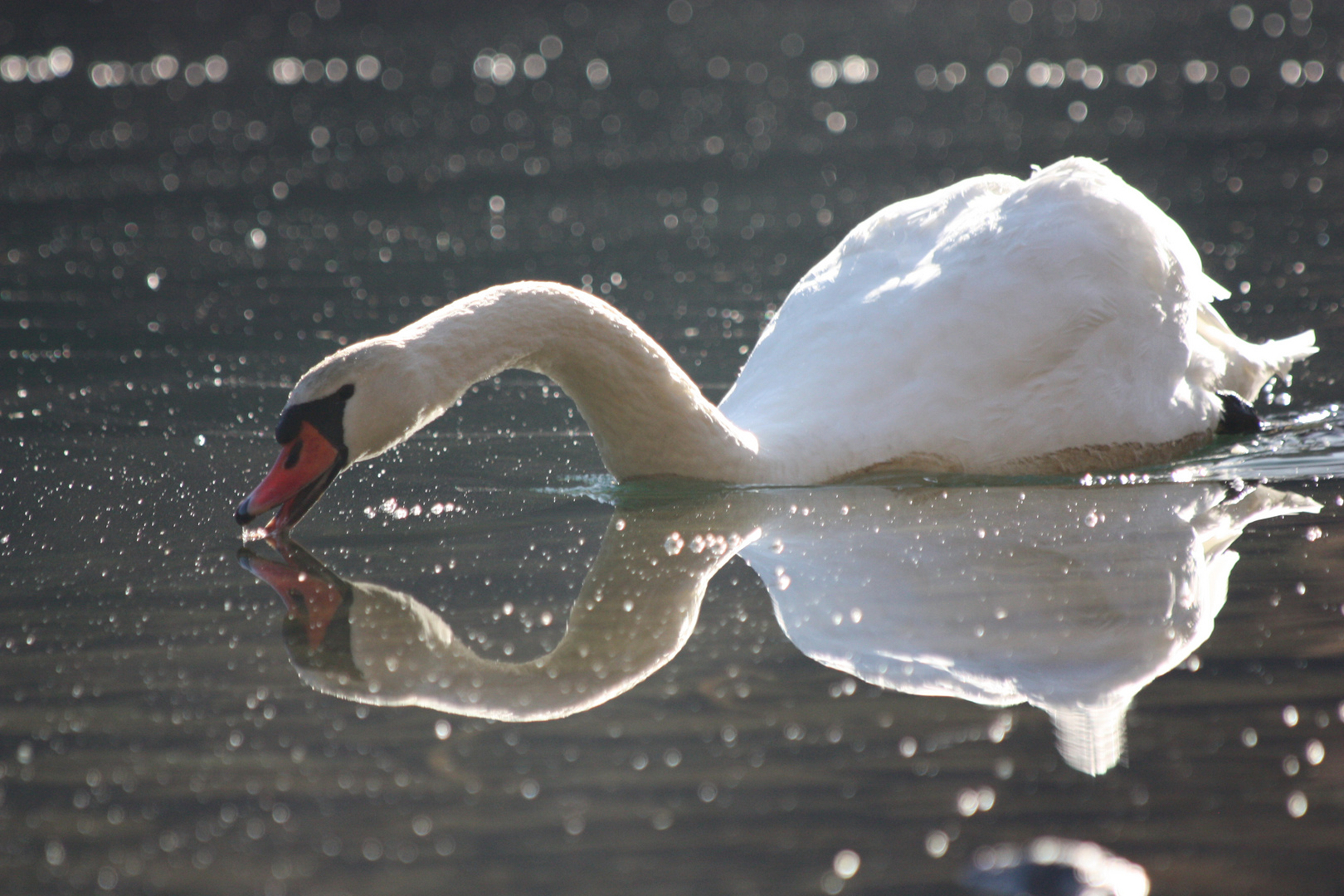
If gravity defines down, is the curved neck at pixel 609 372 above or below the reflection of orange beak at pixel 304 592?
above

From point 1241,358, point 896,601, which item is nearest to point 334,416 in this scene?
point 896,601

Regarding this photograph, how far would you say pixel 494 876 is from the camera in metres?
3.42

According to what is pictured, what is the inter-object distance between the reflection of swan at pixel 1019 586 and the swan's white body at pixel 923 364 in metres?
0.25

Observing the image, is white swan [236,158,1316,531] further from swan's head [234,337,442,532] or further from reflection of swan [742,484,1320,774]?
reflection of swan [742,484,1320,774]

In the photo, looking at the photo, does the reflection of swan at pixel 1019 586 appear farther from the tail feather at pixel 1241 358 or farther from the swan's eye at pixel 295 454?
the swan's eye at pixel 295 454

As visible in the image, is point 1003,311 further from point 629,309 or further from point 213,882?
point 629,309

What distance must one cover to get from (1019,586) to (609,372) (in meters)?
1.88

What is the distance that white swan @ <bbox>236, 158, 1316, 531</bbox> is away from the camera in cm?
574

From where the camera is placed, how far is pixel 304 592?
5512 millimetres

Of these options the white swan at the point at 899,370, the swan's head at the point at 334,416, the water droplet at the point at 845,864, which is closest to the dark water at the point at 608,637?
the water droplet at the point at 845,864

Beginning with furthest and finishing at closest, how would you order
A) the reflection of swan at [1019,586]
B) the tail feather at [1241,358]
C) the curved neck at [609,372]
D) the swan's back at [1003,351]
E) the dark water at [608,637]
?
1. the tail feather at [1241,358]
2. the swan's back at [1003,351]
3. the curved neck at [609,372]
4. the reflection of swan at [1019,586]
5. the dark water at [608,637]

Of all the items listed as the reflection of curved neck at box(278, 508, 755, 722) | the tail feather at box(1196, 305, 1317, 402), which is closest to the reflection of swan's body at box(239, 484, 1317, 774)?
the reflection of curved neck at box(278, 508, 755, 722)

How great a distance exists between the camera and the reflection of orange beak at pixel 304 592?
5152 millimetres

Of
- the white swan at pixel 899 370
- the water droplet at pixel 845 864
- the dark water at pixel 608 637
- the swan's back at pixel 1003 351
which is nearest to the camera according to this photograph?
the water droplet at pixel 845 864
